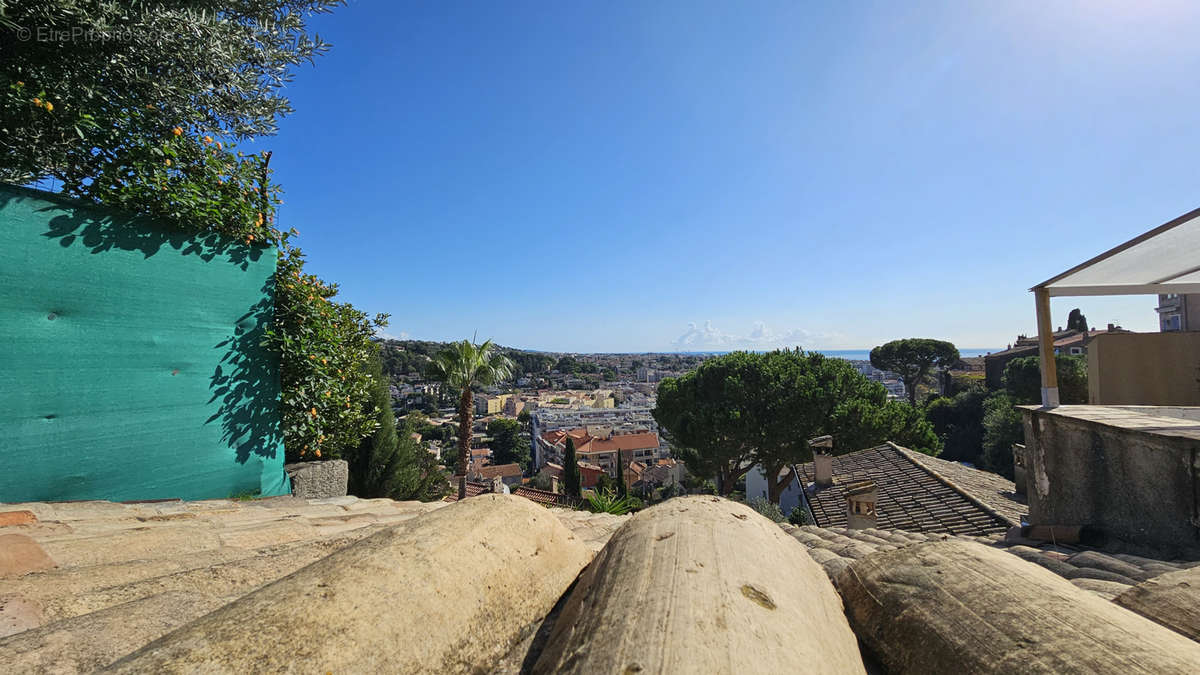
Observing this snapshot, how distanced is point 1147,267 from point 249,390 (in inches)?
375

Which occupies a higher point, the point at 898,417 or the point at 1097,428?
the point at 1097,428

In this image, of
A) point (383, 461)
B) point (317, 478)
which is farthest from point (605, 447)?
point (317, 478)

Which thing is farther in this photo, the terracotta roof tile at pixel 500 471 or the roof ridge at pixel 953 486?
the terracotta roof tile at pixel 500 471

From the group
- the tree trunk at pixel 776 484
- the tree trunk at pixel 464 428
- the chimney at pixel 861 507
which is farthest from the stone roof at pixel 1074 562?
the tree trunk at pixel 776 484

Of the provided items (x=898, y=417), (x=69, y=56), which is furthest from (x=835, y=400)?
(x=69, y=56)

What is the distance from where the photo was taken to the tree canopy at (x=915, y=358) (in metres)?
42.8

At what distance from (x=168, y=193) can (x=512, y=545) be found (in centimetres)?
398

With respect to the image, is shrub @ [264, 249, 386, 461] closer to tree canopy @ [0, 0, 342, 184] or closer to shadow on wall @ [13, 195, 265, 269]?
shadow on wall @ [13, 195, 265, 269]

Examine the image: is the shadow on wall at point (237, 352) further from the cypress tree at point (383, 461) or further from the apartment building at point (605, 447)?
the apartment building at point (605, 447)

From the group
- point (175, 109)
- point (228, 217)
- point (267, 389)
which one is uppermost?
point (175, 109)

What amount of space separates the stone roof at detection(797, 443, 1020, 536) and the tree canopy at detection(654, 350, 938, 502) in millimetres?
4197

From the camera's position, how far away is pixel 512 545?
74.4 inches

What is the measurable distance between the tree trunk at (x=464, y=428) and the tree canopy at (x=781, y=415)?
9.59 m

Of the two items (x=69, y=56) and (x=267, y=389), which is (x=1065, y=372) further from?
(x=69, y=56)
